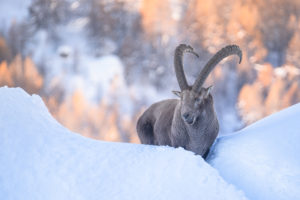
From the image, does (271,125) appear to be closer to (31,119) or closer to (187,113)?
(187,113)

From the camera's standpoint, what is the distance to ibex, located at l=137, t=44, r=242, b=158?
5854 mm

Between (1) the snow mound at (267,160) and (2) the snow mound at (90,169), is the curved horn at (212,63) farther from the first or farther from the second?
(2) the snow mound at (90,169)

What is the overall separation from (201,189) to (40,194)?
1838mm

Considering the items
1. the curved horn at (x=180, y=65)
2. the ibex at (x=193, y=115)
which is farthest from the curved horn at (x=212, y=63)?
the curved horn at (x=180, y=65)

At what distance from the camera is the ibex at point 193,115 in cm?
585

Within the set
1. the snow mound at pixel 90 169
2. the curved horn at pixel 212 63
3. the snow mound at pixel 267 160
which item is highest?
the curved horn at pixel 212 63

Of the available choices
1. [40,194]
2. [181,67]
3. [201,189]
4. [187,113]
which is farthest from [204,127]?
[40,194]

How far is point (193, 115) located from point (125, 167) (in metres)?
2.35

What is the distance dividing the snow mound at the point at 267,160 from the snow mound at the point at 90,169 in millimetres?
618

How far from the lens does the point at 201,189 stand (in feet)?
10.8

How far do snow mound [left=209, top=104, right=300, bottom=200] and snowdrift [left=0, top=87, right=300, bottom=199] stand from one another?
11 mm

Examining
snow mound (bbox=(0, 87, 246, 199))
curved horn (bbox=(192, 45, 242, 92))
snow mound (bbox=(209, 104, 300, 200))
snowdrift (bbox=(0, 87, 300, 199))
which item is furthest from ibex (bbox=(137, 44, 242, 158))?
snow mound (bbox=(0, 87, 246, 199))

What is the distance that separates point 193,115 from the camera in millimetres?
5734

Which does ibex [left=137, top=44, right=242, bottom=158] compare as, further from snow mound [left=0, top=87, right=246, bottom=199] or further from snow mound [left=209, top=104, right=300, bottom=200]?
snow mound [left=0, top=87, right=246, bottom=199]
